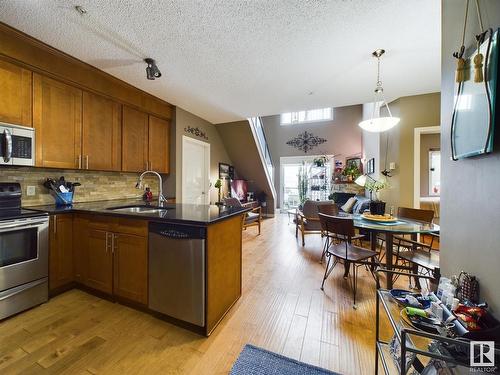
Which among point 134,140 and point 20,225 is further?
point 134,140

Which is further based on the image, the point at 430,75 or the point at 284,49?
the point at 430,75

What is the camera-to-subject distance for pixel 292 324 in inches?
69.1

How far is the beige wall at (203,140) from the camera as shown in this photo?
3.94 meters

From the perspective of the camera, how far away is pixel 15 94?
79.3 inches

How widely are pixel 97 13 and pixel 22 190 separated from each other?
200cm

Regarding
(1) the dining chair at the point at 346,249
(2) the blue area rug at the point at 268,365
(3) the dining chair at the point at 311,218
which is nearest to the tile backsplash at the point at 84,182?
(2) the blue area rug at the point at 268,365

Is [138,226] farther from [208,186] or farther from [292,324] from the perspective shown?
[208,186]

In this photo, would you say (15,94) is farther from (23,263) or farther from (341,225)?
(341,225)

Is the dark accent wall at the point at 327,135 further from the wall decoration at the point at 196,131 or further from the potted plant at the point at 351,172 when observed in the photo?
the wall decoration at the point at 196,131

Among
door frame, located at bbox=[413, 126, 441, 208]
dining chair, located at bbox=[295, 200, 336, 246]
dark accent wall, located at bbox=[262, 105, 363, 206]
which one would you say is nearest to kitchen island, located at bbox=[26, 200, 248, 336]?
dining chair, located at bbox=[295, 200, 336, 246]

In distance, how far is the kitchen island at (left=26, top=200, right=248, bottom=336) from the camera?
1592 mm

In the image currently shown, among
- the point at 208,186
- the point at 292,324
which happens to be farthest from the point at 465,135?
the point at 208,186

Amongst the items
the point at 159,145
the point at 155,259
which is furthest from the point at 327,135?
the point at 155,259

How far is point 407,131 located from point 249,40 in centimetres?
320
